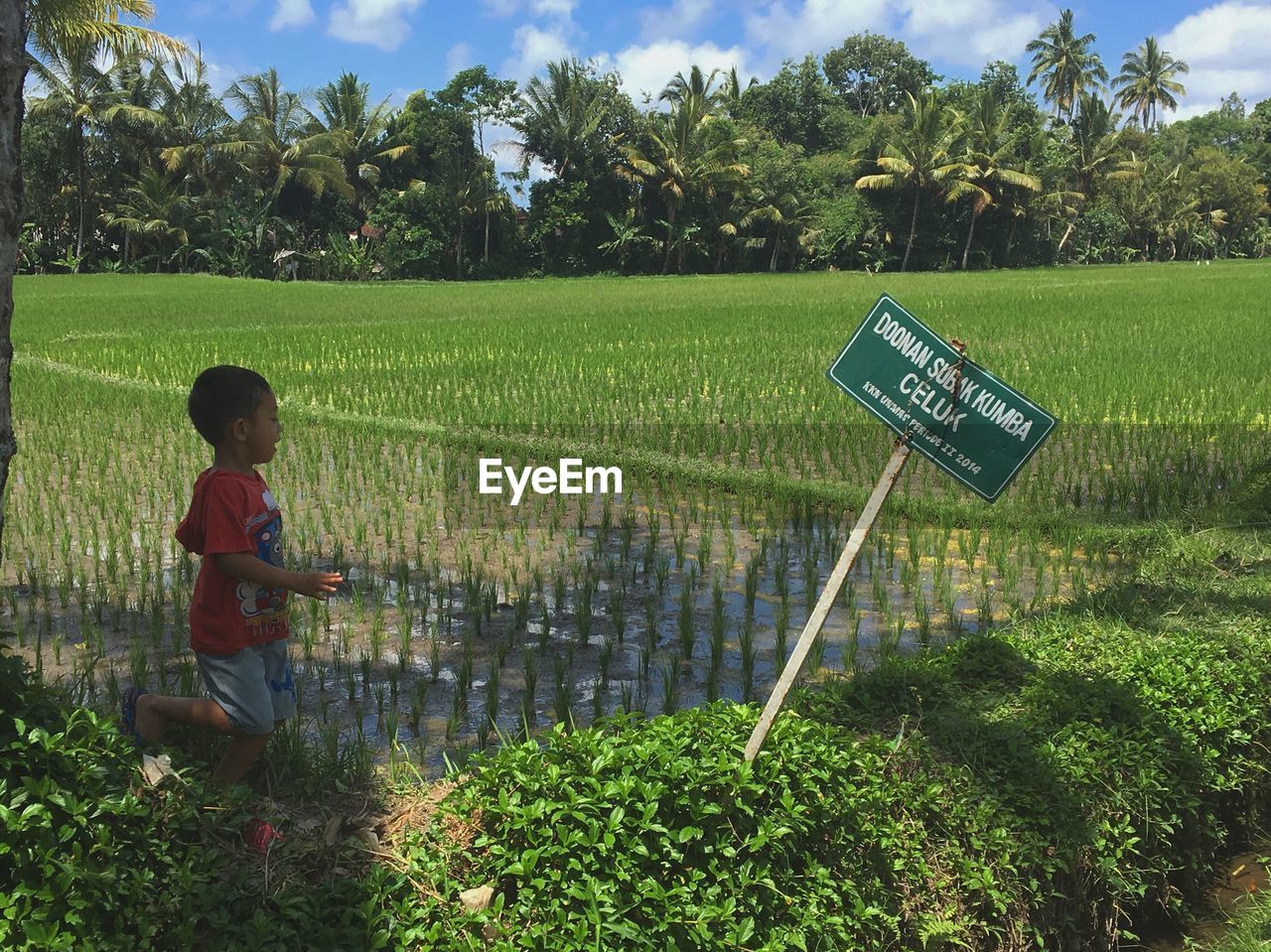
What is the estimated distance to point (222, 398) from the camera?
2.72m

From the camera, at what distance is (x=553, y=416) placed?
9289mm

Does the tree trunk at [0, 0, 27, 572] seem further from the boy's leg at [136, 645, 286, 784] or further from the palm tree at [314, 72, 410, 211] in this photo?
the palm tree at [314, 72, 410, 211]

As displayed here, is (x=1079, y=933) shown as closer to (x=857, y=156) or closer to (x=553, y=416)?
(x=553, y=416)

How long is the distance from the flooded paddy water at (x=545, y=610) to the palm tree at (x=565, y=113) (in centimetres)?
3287

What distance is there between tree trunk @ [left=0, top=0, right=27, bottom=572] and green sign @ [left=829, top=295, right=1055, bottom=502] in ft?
6.05

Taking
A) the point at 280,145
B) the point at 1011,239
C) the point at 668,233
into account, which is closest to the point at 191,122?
the point at 280,145

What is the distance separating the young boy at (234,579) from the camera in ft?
8.73

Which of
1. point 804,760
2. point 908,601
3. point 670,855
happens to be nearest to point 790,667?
point 804,760

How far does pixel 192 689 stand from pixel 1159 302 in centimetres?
1970

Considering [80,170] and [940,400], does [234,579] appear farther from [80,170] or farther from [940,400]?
[80,170]

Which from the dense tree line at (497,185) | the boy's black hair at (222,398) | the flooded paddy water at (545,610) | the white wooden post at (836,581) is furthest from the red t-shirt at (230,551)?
the dense tree line at (497,185)

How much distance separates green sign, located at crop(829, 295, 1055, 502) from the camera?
2.67m

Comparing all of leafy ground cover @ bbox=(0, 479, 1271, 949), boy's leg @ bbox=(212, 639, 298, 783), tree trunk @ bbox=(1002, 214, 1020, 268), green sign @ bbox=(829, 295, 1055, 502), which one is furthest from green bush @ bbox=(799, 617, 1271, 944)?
tree trunk @ bbox=(1002, 214, 1020, 268)

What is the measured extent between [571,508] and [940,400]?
431 centimetres
